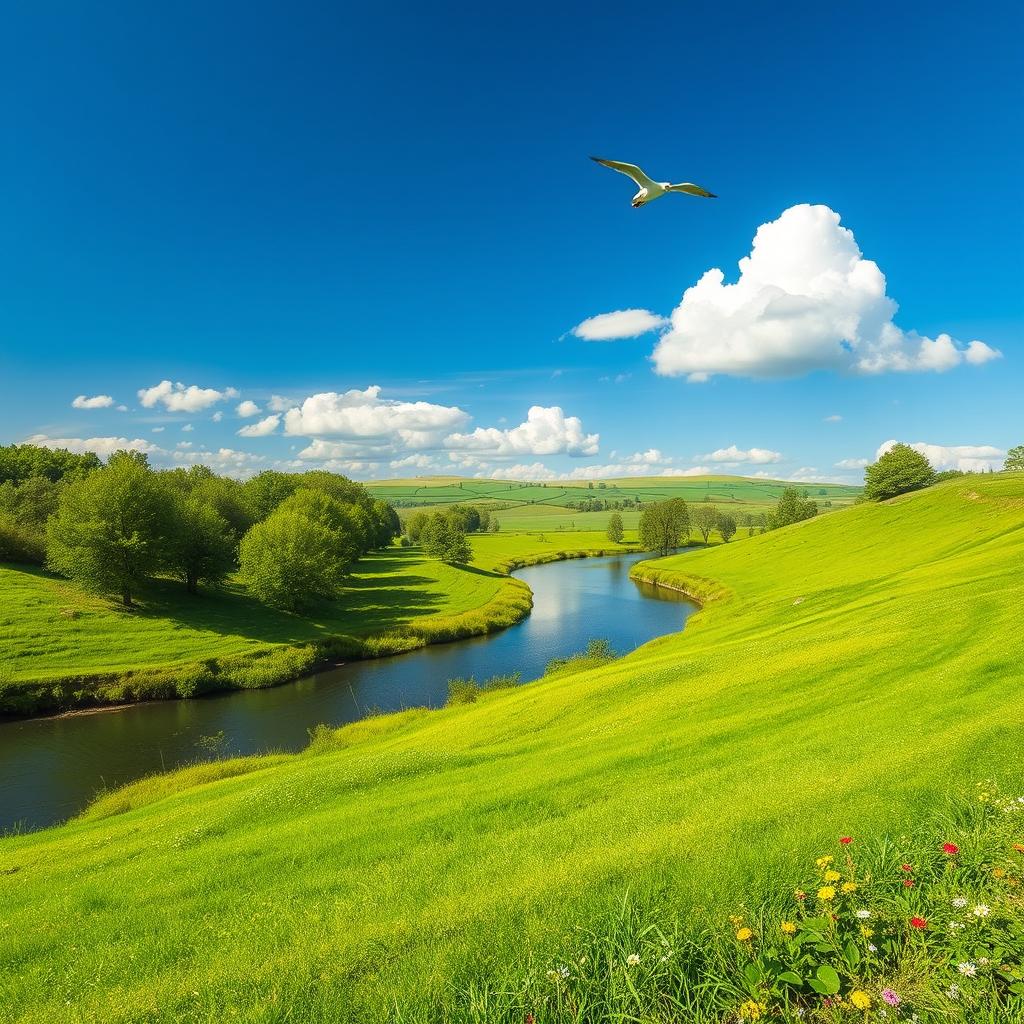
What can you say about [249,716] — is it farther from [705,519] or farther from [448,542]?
[705,519]

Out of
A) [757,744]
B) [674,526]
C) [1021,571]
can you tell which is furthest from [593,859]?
[674,526]

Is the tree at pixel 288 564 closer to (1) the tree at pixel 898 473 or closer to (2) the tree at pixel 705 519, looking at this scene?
(1) the tree at pixel 898 473

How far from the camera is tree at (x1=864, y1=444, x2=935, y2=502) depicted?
94.8 meters

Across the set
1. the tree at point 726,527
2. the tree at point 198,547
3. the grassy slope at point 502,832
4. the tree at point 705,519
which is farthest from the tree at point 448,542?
the grassy slope at point 502,832

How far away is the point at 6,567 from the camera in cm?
5809

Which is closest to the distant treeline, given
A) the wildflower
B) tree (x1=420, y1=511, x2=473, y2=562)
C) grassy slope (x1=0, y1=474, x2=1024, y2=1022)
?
tree (x1=420, y1=511, x2=473, y2=562)

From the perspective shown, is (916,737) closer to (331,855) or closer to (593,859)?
(593,859)

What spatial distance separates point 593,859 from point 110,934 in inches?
311

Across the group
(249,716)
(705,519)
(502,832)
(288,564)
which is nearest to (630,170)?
(502,832)

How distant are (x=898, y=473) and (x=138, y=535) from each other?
11214 centimetres

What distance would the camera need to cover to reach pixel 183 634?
2037 inches

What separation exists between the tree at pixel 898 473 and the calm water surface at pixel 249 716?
50925 millimetres

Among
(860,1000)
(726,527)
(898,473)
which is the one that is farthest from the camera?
(726,527)

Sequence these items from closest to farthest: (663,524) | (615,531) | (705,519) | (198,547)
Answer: (198,547) < (663,524) < (705,519) < (615,531)
